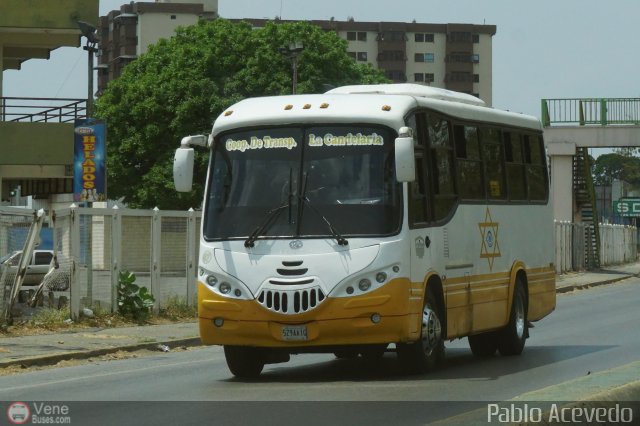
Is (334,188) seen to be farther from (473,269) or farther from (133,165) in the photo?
(133,165)

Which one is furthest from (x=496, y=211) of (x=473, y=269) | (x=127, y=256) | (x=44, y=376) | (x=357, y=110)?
(x=127, y=256)

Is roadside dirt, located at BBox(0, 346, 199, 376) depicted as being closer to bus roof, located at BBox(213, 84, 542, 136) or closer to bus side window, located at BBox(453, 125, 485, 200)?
bus roof, located at BBox(213, 84, 542, 136)

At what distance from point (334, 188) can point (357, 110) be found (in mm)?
932

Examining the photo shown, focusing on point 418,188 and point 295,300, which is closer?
point 295,300

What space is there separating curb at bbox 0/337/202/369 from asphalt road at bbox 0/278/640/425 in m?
0.42

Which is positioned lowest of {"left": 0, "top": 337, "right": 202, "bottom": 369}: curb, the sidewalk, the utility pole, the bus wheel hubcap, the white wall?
{"left": 0, "top": 337, "right": 202, "bottom": 369}: curb

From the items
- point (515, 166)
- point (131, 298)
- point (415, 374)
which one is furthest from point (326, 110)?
point (131, 298)

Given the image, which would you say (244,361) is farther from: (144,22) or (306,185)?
(144,22)

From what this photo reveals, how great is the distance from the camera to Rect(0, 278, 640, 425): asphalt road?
12.2 metres

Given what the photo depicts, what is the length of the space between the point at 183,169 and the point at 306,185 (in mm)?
1318

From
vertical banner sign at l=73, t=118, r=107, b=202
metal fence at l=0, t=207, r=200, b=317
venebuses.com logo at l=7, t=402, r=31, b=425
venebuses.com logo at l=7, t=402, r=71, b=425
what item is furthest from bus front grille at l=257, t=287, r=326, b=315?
vertical banner sign at l=73, t=118, r=107, b=202

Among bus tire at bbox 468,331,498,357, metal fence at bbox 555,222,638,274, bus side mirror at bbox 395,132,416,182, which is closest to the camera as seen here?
bus side mirror at bbox 395,132,416,182

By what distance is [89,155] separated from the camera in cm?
4500

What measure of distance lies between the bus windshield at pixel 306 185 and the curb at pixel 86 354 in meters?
3.78
